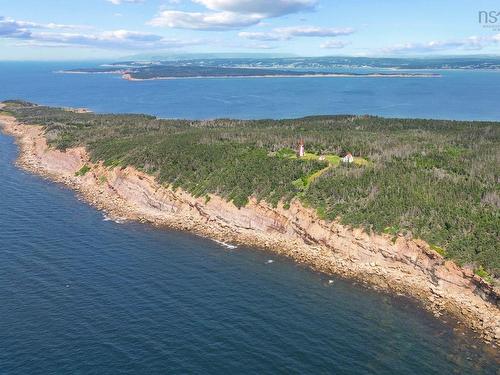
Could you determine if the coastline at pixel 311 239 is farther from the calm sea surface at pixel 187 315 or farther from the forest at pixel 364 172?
the calm sea surface at pixel 187 315

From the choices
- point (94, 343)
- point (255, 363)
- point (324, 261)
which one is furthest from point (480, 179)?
point (94, 343)

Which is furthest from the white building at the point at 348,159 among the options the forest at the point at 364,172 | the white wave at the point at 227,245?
the white wave at the point at 227,245

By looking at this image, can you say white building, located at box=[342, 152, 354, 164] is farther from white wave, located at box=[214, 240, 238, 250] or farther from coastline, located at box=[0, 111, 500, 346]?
white wave, located at box=[214, 240, 238, 250]

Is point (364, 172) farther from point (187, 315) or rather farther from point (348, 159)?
point (187, 315)

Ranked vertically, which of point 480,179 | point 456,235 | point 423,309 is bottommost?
point 423,309

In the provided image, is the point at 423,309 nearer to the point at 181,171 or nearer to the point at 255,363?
the point at 255,363

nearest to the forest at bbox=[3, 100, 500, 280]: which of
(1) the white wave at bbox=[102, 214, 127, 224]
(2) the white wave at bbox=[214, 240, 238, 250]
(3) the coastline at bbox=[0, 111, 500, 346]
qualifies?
(3) the coastline at bbox=[0, 111, 500, 346]
